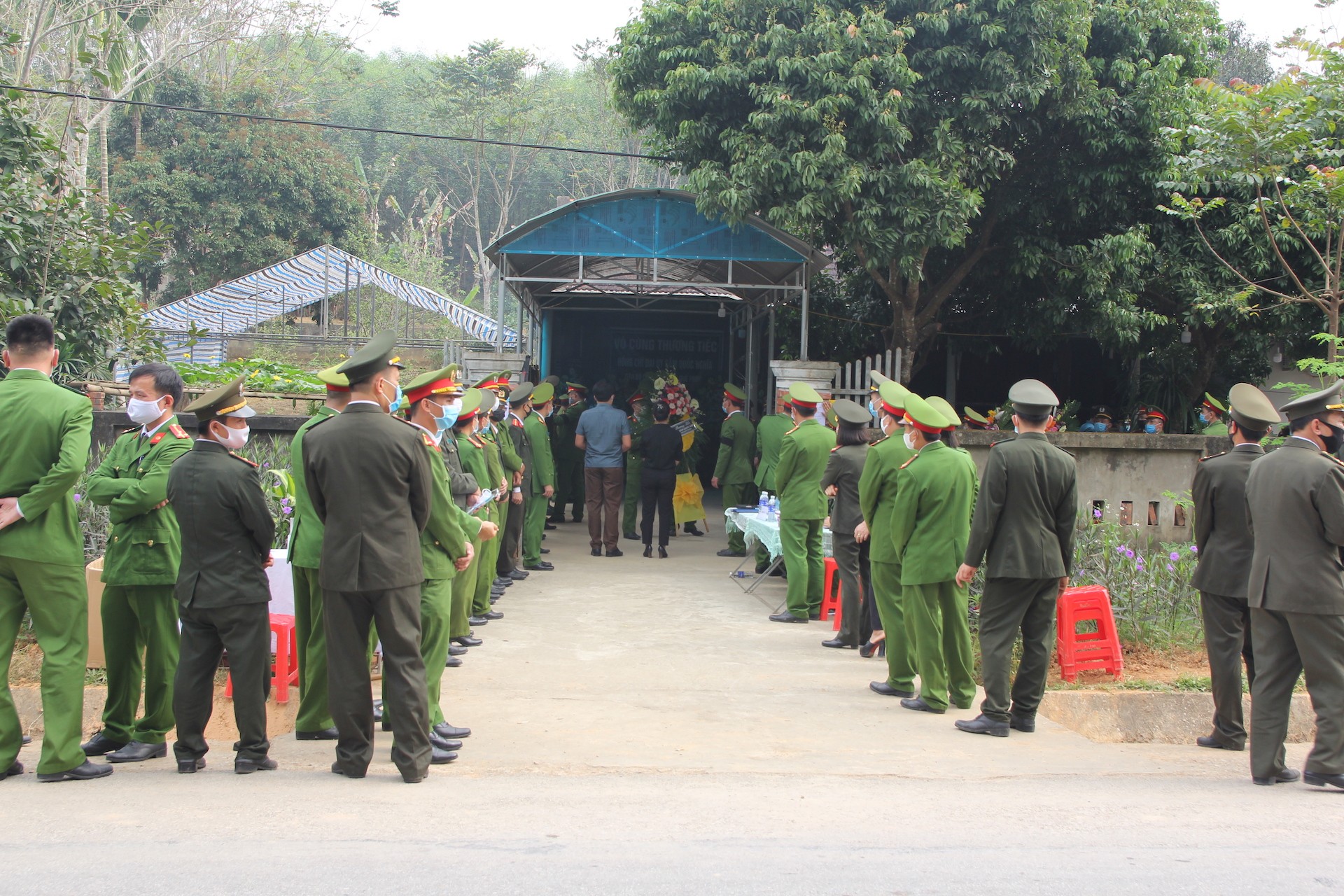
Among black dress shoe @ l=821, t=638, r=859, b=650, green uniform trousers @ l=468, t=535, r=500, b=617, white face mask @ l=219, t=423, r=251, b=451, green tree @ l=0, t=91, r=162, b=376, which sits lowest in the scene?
black dress shoe @ l=821, t=638, r=859, b=650

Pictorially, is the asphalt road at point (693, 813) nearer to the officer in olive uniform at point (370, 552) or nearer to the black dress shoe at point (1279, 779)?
the black dress shoe at point (1279, 779)

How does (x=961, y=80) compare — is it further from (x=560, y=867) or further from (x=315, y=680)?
(x=560, y=867)

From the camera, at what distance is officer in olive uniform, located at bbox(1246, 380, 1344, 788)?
5082 millimetres

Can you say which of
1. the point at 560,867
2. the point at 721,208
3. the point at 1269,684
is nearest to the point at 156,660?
the point at 560,867

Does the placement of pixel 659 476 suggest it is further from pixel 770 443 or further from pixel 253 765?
pixel 253 765

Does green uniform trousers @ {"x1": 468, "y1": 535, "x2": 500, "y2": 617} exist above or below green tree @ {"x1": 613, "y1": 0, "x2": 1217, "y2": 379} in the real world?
below

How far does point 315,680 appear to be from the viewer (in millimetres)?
5574

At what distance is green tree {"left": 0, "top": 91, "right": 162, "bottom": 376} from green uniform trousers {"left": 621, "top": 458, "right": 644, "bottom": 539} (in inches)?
211

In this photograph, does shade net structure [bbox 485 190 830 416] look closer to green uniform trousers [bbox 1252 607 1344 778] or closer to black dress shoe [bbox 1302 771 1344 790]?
green uniform trousers [bbox 1252 607 1344 778]

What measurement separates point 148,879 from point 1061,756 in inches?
167

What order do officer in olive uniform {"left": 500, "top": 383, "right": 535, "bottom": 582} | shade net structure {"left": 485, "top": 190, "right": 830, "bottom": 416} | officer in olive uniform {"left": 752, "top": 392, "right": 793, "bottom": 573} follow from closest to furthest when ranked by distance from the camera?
officer in olive uniform {"left": 500, "top": 383, "right": 535, "bottom": 582} → officer in olive uniform {"left": 752, "top": 392, "right": 793, "bottom": 573} → shade net structure {"left": 485, "top": 190, "right": 830, "bottom": 416}

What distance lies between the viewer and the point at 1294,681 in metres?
5.31

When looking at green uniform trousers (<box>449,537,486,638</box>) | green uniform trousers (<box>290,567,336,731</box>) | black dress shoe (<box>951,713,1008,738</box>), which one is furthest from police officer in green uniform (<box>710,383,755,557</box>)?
green uniform trousers (<box>290,567,336,731</box>)

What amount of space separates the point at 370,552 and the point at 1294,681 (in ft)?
14.4
